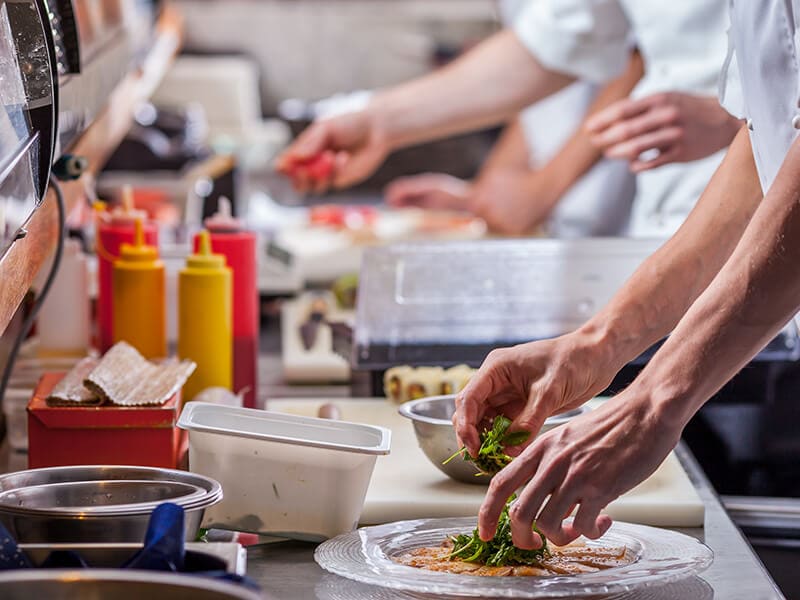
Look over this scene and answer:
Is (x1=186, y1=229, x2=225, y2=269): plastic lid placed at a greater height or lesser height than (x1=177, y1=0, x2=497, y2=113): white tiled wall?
lesser

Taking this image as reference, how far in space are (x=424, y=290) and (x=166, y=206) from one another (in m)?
1.49

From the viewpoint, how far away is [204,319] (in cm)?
186

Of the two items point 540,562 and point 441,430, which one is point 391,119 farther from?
point 540,562

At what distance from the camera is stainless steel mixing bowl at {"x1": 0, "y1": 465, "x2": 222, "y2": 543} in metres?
1.10

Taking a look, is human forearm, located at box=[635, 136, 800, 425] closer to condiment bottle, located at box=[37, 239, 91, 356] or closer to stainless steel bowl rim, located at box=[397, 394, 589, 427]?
stainless steel bowl rim, located at box=[397, 394, 589, 427]

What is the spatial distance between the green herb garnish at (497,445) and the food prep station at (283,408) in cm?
11

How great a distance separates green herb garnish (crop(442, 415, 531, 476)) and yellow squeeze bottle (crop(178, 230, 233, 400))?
58 cm

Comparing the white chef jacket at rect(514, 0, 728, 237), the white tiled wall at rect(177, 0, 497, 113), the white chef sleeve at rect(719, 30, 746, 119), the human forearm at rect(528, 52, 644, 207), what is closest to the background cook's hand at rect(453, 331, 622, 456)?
the white chef sleeve at rect(719, 30, 746, 119)

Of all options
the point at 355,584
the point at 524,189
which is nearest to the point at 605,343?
the point at 355,584

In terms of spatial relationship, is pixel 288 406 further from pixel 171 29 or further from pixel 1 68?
pixel 171 29

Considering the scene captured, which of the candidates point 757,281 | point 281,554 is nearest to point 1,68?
point 281,554

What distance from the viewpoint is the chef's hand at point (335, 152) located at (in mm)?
3416

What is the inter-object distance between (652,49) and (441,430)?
170 cm

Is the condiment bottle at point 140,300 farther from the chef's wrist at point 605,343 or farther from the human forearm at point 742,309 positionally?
the human forearm at point 742,309
